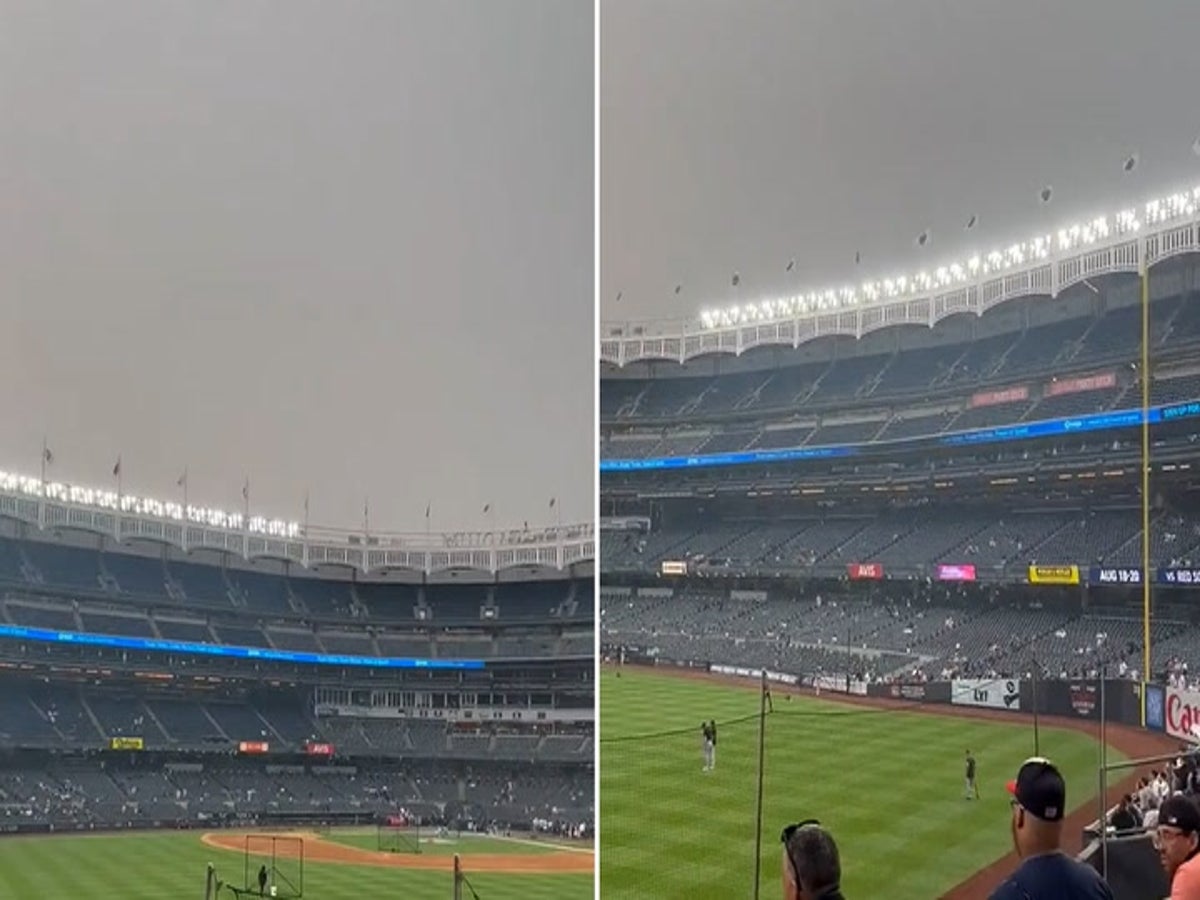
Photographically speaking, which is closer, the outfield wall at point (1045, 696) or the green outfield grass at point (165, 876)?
the green outfield grass at point (165, 876)

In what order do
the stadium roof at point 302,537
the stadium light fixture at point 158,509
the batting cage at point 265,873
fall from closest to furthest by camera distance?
the stadium light fixture at point 158,509 → the stadium roof at point 302,537 → the batting cage at point 265,873

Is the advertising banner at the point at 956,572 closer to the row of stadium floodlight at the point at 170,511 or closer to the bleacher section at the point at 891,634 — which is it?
the bleacher section at the point at 891,634

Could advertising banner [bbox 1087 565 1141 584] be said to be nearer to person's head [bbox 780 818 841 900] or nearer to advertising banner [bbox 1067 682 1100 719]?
advertising banner [bbox 1067 682 1100 719]

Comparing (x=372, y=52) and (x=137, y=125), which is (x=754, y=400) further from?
(x=137, y=125)

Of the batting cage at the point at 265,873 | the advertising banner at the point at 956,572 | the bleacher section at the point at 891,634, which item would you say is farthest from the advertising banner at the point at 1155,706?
the batting cage at the point at 265,873

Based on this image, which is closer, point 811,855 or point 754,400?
point 811,855

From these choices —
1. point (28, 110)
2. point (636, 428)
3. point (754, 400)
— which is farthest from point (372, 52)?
point (754, 400)

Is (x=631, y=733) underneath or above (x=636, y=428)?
underneath
